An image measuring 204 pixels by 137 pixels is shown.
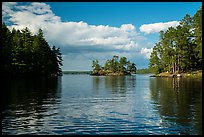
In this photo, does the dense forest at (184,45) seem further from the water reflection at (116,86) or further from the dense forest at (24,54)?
the dense forest at (24,54)

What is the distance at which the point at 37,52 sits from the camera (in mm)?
104562

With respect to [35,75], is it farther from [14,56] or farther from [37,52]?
[14,56]

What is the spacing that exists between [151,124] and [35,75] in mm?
86939

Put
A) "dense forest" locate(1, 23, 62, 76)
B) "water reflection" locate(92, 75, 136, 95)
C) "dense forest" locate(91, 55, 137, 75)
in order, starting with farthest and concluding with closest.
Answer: "dense forest" locate(91, 55, 137, 75) < "dense forest" locate(1, 23, 62, 76) < "water reflection" locate(92, 75, 136, 95)

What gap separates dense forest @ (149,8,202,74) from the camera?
95.8 meters

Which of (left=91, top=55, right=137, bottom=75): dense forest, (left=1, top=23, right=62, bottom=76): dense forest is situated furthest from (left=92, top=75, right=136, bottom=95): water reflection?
(left=91, top=55, right=137, bottom=75): dense forest

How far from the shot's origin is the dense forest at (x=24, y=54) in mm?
77875

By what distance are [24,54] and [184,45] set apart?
52938 millimetres

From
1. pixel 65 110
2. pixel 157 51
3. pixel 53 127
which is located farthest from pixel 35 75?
pixel 53 127

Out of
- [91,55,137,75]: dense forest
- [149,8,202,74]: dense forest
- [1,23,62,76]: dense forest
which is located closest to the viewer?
[1,23,62,76]: dense forest

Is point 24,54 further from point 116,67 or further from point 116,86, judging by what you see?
point 116,67

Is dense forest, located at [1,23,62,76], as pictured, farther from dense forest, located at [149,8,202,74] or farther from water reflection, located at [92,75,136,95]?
dense forest, located at [149,8,202,74]

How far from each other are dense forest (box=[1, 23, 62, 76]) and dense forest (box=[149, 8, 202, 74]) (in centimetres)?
4539

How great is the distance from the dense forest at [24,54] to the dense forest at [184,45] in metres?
45.4
